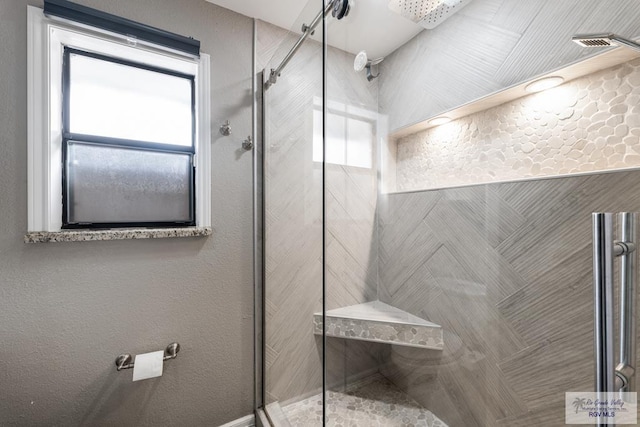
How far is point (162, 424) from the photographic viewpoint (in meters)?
1.36

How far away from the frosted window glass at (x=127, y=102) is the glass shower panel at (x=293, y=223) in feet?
1.57

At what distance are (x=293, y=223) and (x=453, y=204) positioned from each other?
763mm

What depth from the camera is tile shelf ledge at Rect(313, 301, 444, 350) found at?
95 cm

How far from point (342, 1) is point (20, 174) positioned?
1.47 meters

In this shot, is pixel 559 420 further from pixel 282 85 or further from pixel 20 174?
pixel 20 174

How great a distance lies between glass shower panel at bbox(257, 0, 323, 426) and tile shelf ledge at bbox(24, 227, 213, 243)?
420mm

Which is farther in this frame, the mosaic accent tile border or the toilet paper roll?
the toilet paper roll

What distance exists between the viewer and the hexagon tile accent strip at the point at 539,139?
0.60 metres

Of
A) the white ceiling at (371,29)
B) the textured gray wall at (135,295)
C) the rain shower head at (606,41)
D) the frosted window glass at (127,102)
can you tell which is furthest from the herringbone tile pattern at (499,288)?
the frosted window glass at (127,102)

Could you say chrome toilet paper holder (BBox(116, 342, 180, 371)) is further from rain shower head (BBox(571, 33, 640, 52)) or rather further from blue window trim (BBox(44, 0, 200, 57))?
rain shower head (BBox(571, 33, 640, 52))

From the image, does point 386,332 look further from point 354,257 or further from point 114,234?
point 114,234

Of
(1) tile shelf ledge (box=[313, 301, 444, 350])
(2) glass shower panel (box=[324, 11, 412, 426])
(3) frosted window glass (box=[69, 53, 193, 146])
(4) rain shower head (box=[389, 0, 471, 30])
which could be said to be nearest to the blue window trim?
(3) frosted window glass (box=[69, 53, 193, 146])

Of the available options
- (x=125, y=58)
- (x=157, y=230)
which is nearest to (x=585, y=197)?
(x=157, y=230)

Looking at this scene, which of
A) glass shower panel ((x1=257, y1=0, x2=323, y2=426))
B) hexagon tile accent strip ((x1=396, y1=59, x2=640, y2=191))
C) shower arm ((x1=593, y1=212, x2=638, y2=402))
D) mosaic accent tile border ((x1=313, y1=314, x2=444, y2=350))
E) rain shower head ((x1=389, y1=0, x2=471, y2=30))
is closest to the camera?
shower arm ((x1=593, y1=212, x2=638, y2=402))
